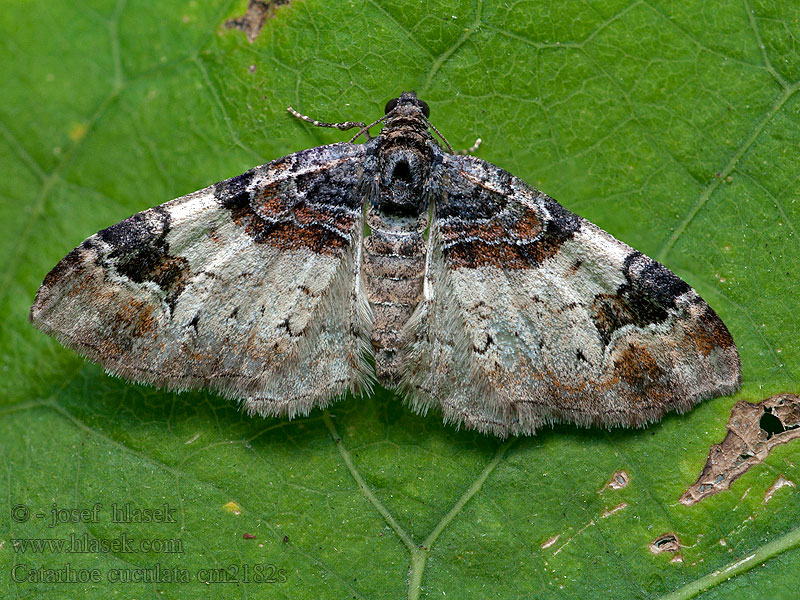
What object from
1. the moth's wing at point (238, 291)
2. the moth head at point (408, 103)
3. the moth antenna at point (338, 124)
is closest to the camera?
the moth's wing at point (238, 291)

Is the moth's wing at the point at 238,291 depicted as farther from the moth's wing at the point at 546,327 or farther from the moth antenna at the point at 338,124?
the moth's wing at the point at 546,327

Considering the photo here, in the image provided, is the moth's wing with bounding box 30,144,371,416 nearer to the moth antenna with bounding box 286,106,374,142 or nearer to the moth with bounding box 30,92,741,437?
the moth with bounding box 30,92,741,437

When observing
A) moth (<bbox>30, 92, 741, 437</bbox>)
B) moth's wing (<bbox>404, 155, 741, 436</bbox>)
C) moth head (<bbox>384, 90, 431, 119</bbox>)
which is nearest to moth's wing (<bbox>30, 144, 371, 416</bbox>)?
moth (<bbox>30, 92, 741, 437</bbox>)

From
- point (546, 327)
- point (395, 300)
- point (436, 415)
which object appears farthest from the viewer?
point (436, 415)

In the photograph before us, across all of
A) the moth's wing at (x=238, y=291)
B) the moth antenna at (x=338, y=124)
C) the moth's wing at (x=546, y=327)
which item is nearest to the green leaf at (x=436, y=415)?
the moth antenna at (x=338, y=124)

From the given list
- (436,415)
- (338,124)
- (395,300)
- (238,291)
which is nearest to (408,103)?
(338,124)

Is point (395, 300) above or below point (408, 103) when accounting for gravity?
below

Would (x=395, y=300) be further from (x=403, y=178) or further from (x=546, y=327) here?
→ (x=546, y=327)
